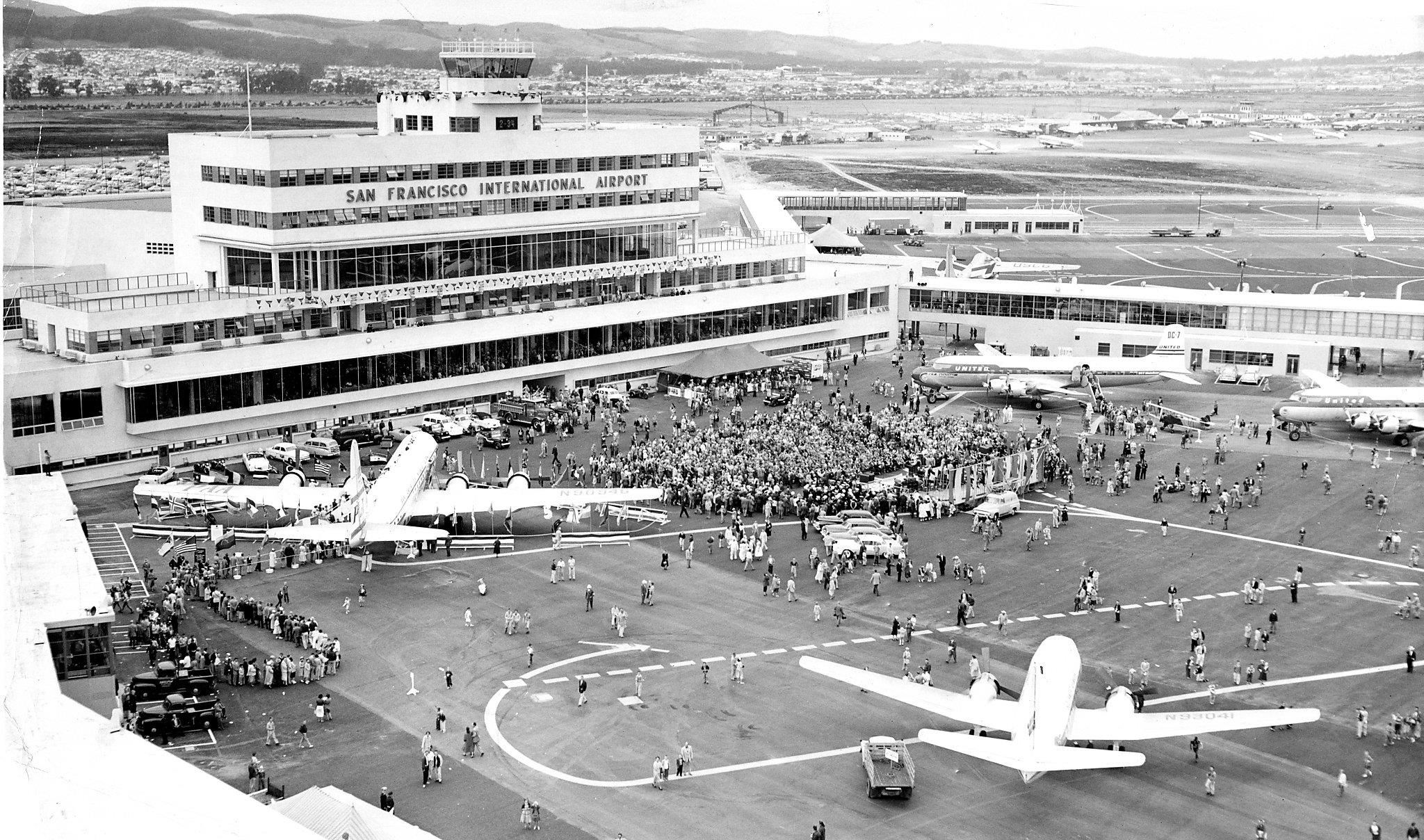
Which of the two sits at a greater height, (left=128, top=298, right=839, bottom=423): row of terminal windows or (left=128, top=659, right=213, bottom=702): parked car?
(left=128, top=298, right=839, bottom=423): row of terminal windows

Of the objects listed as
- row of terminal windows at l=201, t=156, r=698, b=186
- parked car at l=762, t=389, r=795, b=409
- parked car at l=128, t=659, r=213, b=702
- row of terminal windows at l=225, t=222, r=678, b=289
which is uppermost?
row of terminal windows at l=201, t=156, r=698, b=186

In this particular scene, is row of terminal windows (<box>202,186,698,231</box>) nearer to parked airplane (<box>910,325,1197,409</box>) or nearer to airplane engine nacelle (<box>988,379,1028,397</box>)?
parked airplane (<box>910,325,1197,409</box>)

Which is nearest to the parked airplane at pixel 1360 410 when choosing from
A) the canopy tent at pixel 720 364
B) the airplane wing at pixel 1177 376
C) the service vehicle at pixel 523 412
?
the airplane wing at pixel 1177 376

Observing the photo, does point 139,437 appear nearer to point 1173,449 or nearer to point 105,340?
point 105,340

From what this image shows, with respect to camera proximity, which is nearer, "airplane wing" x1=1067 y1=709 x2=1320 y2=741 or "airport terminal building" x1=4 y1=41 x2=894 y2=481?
"airplane wing" x1=1067 y1=709 x2=1320 y2=741

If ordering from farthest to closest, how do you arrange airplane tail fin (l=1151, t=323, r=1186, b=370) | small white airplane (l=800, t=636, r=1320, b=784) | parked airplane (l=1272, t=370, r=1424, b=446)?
airplane tail fin (l=1151, t=323, r=1186, b=370) < parked airplane (l=1272, t=370, r=1424, b=446) < small white airplane (l=800, t=636, r=1320, b=784)

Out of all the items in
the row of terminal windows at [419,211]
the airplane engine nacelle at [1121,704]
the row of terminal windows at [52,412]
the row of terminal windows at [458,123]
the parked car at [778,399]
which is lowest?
the parked car at [778,399]

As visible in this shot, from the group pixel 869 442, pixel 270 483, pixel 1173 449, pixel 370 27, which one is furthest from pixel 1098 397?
pixel 370 27

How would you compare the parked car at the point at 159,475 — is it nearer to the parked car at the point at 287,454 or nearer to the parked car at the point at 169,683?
the parked car at the point at 287,454

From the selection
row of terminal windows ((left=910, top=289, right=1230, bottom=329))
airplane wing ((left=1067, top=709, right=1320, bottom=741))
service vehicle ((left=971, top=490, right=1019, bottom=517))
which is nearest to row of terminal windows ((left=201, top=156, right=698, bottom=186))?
row of terminal windows ((left=910, top=289, right=1230, bottom=329))
